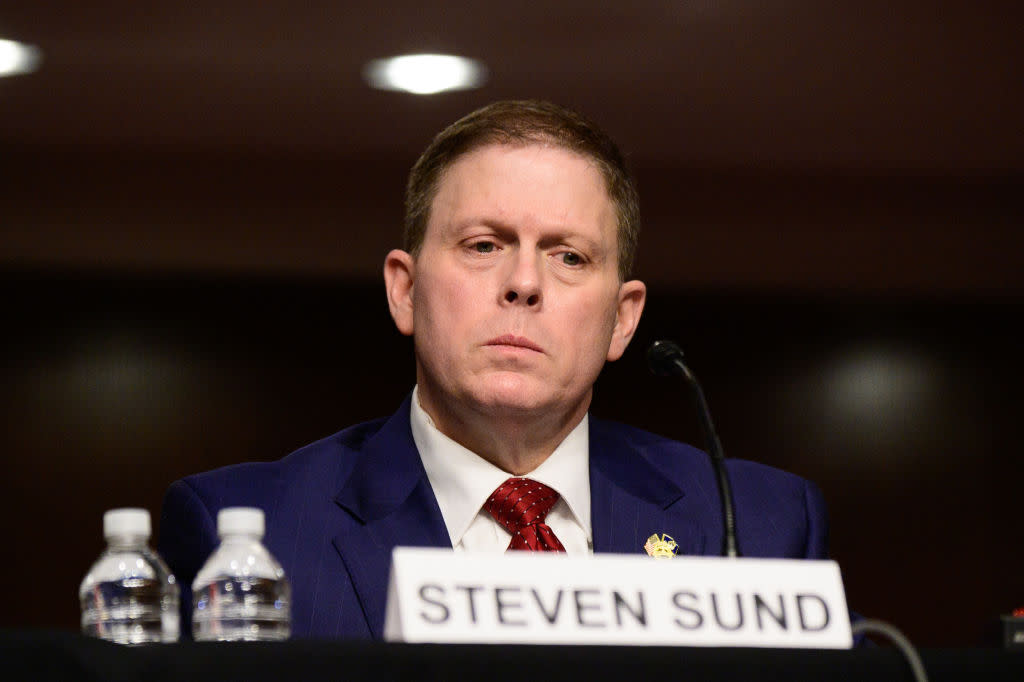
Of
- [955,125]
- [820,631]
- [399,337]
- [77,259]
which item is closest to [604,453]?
[820,631]

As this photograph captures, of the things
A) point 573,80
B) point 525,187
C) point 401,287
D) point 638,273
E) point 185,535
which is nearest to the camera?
point 185,535

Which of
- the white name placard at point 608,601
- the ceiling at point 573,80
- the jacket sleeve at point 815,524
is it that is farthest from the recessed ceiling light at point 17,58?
the white name placard at point 608,601

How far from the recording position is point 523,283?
1.79m

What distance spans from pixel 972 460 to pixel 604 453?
3.88 metres

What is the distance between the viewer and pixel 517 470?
77.9 inches

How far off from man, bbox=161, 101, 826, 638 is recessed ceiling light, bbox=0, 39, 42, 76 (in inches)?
98.8

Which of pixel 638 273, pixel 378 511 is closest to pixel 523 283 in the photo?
pixel 378 511

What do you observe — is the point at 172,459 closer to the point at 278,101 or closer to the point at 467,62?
the point at 278,101

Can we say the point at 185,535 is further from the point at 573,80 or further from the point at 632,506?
the point at 573,80

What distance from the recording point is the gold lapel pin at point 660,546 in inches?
72.9

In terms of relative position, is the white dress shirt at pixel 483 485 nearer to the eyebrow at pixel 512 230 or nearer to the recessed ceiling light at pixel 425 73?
the eyebrow at pixel 512 230

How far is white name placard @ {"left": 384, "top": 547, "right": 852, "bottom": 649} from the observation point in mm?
990

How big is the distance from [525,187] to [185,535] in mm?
637

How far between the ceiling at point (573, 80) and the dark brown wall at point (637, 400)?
0.65m
